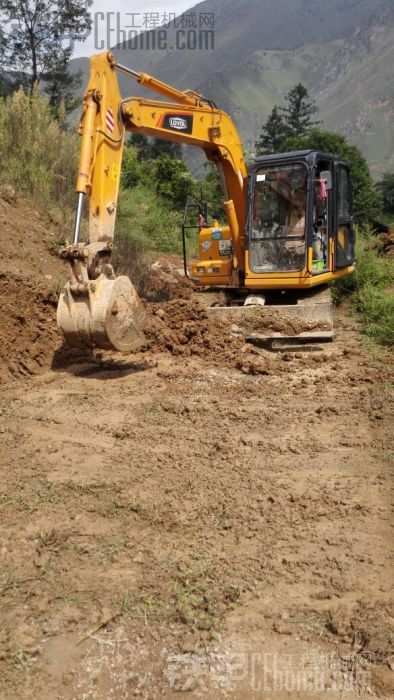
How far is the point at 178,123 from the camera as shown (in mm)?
7293

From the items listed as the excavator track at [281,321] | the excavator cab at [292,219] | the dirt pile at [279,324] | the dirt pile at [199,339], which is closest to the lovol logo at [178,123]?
the excavator cab at [292,219]

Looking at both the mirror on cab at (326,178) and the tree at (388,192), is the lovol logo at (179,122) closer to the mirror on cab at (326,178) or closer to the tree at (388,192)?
the mirror on cab at (326,178)

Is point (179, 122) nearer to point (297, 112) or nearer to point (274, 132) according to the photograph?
point (274, 132)

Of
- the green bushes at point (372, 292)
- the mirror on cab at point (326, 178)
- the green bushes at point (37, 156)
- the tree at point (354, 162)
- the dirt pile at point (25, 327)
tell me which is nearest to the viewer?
the dirt pile at point (25, 327)

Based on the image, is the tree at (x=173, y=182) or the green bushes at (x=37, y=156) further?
the tree at (x=173, y=182)

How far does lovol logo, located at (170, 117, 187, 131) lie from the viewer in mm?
7195

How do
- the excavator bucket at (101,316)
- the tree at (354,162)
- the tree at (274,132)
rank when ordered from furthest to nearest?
the tree at (274,132) < the tree at (354,162) < the excavator bucket at (101,316)

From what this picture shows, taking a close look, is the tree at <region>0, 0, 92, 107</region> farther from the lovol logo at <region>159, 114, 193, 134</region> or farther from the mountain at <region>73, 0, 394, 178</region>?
the mountain at <region>73, 0, 394, 178</region>

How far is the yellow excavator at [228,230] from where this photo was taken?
5.43 metres

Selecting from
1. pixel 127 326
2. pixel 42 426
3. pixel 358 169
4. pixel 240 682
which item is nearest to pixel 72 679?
pixel 240 682

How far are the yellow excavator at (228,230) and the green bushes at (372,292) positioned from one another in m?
Answer: 0.67

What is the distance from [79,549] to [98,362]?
352 centimetres

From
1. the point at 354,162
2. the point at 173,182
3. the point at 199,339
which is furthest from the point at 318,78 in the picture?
the point at 199,339

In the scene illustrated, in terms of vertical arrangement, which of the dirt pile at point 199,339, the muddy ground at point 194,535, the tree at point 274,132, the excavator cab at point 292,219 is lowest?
the muddy ground at point 194,535
